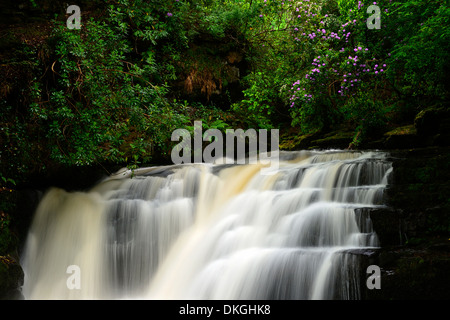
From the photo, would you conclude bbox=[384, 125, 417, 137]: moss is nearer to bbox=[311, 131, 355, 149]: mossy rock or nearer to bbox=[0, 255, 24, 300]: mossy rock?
bbox=[311, 131, 355, 149]: mossy rock

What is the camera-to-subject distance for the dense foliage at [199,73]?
5176 mm

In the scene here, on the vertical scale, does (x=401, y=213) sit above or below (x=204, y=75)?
below

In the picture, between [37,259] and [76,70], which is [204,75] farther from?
[37,259]

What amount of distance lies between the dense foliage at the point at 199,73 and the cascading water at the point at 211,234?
0.96 metres

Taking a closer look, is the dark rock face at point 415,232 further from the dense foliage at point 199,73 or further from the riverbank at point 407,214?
the dense foliage at point 199,73

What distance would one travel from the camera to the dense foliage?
518 cm

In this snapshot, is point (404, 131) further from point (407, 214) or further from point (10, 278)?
point (10, 278)

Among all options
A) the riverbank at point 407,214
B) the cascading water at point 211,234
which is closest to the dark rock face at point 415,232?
the riverbank at point 407,214
